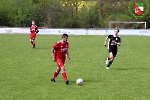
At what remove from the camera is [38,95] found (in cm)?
928

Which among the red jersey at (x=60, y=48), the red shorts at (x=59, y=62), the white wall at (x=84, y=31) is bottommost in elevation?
the white wall at (x=84, y=31)

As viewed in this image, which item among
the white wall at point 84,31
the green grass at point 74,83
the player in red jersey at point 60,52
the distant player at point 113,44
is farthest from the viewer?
the white wall at point 84,31

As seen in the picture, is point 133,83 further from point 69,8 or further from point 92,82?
point 69,8

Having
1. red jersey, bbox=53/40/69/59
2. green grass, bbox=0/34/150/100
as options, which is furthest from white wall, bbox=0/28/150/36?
red jersey, bbox=53/40/69/59

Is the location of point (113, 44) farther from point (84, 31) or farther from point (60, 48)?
point (84, 31)

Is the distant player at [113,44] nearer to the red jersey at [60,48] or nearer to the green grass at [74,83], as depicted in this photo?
the green grass at [74,83]

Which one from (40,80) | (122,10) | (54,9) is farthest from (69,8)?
(40,80)

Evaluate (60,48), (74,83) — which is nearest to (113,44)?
(74,83)

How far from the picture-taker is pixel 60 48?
11008mm

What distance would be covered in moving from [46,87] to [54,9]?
60.1 metres

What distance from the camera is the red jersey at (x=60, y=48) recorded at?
35.8 feet

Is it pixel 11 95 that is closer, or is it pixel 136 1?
pixel 11 95

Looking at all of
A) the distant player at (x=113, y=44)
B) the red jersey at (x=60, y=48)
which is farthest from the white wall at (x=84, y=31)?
the red jersey at (x=60, y=48)

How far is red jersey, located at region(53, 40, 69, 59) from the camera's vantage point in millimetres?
10914
